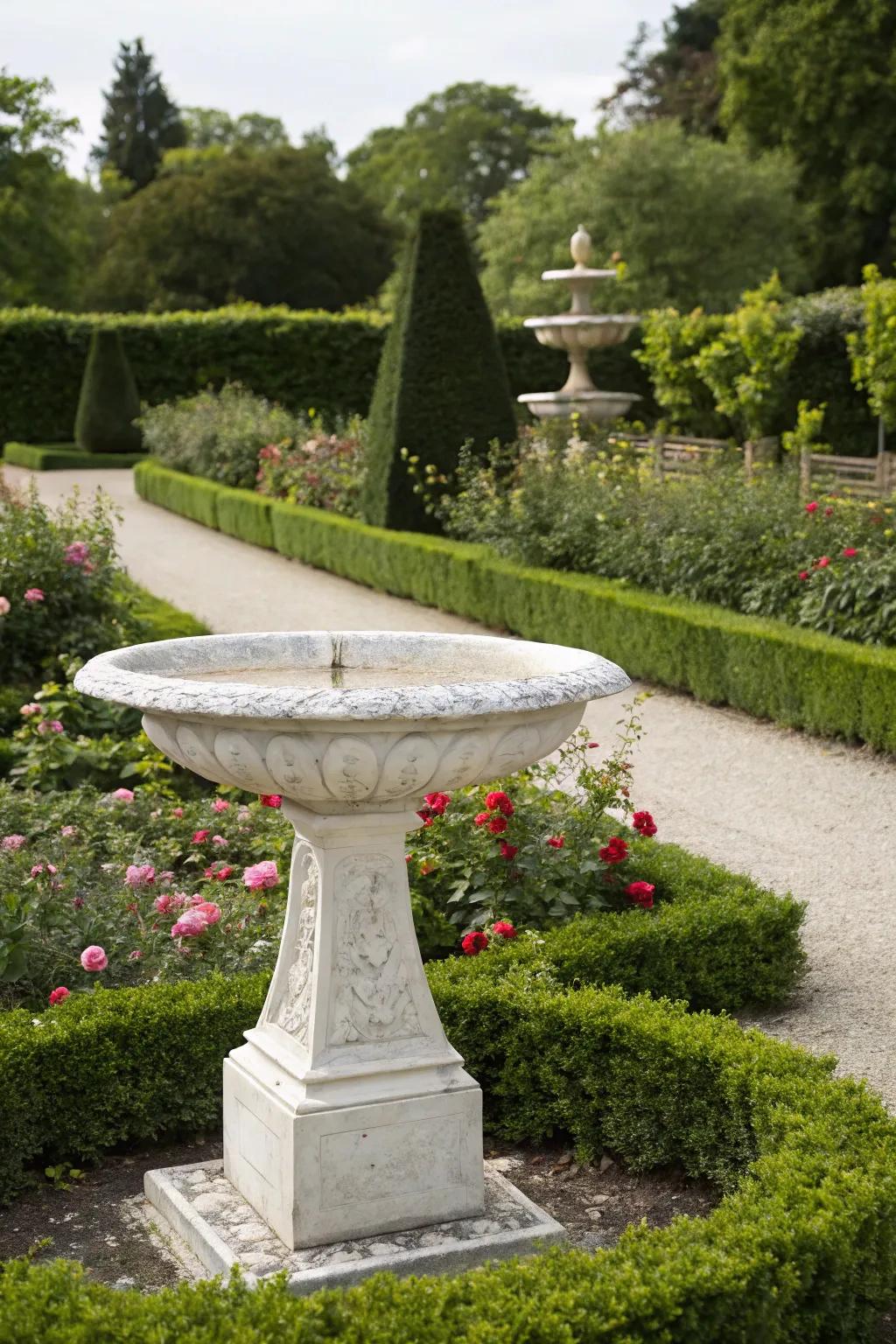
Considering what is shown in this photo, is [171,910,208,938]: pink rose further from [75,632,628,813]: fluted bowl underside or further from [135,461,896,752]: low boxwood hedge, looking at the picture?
[135,461,896,752]: low boxwood hedge

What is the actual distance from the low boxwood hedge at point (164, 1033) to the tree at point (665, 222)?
922 inches

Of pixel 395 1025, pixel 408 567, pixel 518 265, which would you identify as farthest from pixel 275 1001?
pixel 518 265

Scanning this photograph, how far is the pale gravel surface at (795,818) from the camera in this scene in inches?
174

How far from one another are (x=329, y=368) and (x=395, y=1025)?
23.3m

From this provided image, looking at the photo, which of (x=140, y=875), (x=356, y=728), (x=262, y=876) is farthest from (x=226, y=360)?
(x=356, y=728)

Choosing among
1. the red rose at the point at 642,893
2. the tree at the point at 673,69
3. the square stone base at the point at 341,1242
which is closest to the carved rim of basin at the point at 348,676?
the square stone base at the point at 341,1242

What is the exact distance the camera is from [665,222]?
27.1 m

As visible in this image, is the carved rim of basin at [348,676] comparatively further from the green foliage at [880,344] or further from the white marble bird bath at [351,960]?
the green foliage at [880,344]

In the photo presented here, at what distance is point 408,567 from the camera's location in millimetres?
11945

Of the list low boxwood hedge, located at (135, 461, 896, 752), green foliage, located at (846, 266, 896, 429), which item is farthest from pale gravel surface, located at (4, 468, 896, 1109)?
green foliage, located at (846, 266, 896, 429)

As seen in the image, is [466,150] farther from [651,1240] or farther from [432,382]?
[651,1240]

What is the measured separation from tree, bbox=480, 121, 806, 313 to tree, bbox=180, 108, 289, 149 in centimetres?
3441

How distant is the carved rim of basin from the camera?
268cm

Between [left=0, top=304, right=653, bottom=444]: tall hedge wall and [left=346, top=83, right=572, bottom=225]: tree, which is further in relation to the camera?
[left=346, top=83, right=572, bottom=225]: tree
